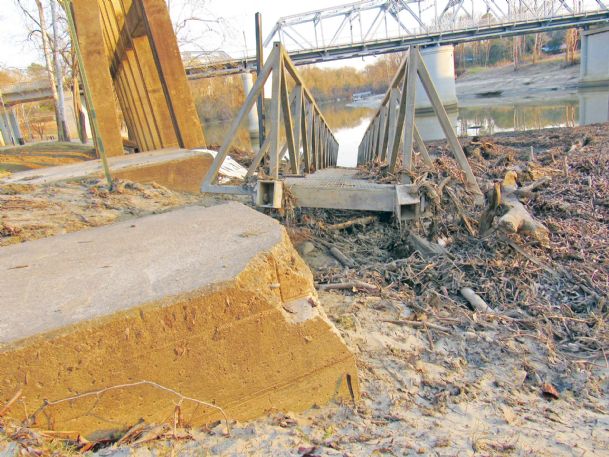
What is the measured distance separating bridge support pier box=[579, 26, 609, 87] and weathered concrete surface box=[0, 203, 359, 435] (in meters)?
43.7

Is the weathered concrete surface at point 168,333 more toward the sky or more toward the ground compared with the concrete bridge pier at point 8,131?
more toward the ground

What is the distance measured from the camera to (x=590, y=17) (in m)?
37.8

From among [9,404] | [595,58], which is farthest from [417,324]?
[595,58]

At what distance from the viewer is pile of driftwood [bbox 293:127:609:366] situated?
129 inches

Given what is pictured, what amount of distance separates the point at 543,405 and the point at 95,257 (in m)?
2.76

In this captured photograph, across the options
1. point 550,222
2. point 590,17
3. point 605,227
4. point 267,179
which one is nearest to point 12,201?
point 267,179

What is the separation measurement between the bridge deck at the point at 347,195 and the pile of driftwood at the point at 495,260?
30 cm

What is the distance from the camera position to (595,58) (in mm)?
37219

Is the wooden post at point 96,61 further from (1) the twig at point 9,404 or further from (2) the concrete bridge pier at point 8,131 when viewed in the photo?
(2) the concrete bridge pier at point 8,131

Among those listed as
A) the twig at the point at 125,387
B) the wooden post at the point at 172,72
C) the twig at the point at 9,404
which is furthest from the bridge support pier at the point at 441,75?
the twig at the point at 9,404

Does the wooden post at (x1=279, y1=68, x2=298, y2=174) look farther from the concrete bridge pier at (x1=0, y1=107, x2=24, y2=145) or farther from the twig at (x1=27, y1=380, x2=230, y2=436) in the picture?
the concrete bridge pier at (x1=0, y1=107, x2=24, y2=145)

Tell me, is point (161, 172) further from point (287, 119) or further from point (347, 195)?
point (347, 195)

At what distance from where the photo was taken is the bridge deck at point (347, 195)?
14.8 feet

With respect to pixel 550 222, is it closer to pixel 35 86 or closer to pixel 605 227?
pixel 605 227
